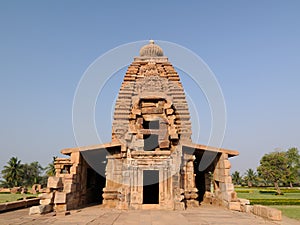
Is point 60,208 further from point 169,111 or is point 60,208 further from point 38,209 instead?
point 169,111

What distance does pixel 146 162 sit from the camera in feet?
43.9

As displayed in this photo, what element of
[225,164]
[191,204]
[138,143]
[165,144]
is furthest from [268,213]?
[138,143]

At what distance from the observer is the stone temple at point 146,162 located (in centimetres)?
1287

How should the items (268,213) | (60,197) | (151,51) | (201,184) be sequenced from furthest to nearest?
(151,51)
(201,184)
(60,197)
(268,213)

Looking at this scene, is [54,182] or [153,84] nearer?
[54,182]

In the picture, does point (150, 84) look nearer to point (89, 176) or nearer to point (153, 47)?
point (153, 47)

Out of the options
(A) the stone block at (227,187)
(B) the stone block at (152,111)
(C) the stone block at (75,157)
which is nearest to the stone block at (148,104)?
(B) the stone block at (152,111)

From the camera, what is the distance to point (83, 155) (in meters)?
14.5

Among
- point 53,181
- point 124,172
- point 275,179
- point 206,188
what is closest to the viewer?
point 53,181

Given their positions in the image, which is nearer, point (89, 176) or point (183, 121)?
point (89, 176)

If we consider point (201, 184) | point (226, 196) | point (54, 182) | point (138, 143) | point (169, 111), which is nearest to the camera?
point (54, 182)

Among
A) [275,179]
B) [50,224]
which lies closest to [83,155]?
[50,224]

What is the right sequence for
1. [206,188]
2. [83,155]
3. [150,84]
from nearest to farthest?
[83,155] → [206,188] → [150,84]

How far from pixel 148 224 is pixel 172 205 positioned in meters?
4.17
